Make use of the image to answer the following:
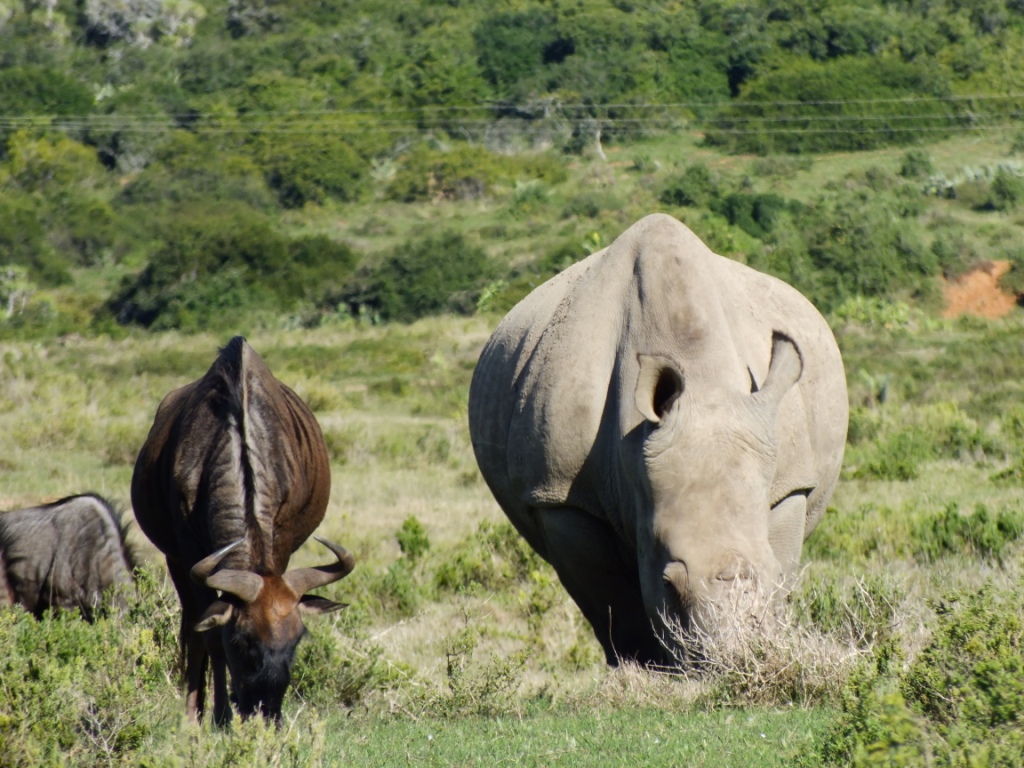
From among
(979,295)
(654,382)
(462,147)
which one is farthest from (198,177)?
(654,382)

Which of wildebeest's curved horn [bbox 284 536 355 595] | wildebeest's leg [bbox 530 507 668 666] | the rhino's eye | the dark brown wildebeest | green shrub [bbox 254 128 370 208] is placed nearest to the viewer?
wildebeest's curved horn [bbox 284 536 355 595]

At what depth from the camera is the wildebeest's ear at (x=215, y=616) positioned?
18.2 ft

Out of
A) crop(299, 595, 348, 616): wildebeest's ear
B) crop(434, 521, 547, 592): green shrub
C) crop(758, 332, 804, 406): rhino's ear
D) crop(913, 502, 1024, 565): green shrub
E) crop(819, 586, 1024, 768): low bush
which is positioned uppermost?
crop(758, 332, 804, 406): rhino's ear

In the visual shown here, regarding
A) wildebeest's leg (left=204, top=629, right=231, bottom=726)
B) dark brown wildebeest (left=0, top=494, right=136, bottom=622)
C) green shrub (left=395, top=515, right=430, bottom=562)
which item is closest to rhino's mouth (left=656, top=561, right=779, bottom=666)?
wildebeest's leg (left=204, top=629, right=231, bottom=726)

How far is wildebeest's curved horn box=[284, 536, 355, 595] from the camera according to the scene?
5801mm

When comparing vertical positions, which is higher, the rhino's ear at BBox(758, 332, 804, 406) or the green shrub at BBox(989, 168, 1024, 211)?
the rhino's ear at BBox(758, 332, 804, 406)

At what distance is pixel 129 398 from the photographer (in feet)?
72.2

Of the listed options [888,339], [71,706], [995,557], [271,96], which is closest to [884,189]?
[888,339]

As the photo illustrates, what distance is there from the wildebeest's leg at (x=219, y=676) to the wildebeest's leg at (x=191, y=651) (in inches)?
19.3

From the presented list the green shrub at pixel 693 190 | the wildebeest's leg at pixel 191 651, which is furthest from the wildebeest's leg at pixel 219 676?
the green shrub at pixel 693 190

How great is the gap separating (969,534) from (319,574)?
6014 millimetres

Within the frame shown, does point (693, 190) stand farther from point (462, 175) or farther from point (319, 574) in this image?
point (319, 574)

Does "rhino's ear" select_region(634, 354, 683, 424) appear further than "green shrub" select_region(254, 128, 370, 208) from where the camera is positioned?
No

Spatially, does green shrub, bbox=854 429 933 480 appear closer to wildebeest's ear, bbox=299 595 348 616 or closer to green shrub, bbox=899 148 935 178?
wildebeest's ear, bbox=299 595 348 616
